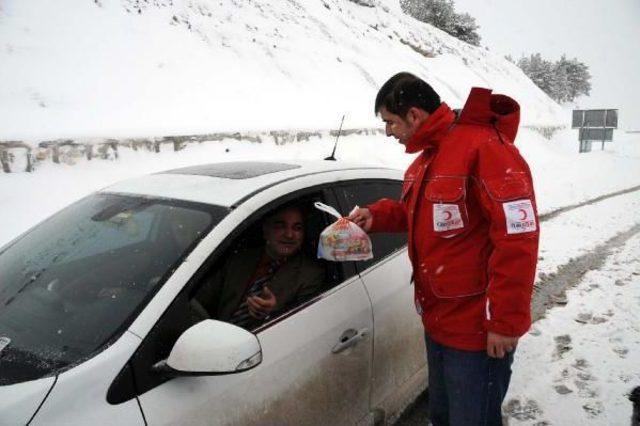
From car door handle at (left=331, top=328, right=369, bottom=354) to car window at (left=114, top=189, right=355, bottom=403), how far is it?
22 centimetres

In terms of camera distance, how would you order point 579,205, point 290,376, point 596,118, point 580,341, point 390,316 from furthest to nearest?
1. point 596,118
2. point 579,205
3. point 580,341
4. point 390,316
5. point 290,376

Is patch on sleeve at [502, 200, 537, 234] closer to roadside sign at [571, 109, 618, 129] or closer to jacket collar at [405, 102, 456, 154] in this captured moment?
jacket collar at [405, 102, 456, 154]

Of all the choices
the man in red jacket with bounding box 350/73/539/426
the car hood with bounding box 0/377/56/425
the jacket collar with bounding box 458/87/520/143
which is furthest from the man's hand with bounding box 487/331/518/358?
the car hood with bounding box 0/377/56/425

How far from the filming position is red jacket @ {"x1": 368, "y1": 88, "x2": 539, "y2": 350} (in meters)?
1.75

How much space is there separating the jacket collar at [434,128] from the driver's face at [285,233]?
0.70 metres

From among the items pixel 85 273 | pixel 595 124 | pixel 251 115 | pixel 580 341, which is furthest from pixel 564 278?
pixel 595 124

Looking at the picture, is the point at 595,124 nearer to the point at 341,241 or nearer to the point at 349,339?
the point at 341,241

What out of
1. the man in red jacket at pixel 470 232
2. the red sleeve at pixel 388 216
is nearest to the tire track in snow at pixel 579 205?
the red sleeve at pixel 388 216

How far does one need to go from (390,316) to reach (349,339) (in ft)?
1.28

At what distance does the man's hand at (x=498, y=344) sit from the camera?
180cm

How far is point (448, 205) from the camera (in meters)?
1.91

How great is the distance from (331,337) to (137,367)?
2.80ft

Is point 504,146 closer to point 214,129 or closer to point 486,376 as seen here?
point 486,376

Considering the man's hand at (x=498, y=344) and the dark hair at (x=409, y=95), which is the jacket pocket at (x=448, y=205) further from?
the man's hand at (x=498, y=344)
